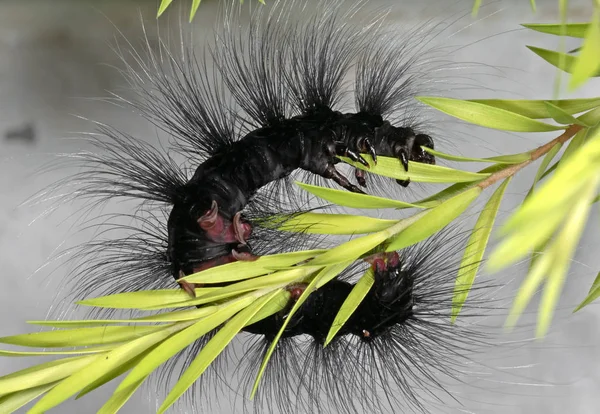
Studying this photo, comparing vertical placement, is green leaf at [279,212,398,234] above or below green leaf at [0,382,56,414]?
above

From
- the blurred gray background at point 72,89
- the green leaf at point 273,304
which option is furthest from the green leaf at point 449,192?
the blurred gray background at point 72,89

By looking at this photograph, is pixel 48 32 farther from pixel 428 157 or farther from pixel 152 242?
pixel 428 157

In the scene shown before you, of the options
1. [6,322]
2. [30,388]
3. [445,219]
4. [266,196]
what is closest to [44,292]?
[6,322]

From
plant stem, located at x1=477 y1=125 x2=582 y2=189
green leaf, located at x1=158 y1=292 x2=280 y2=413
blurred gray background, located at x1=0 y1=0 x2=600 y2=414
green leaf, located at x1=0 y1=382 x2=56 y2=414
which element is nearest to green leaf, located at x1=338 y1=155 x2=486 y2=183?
plant stem, located at x1=477 y1=125 x2=582 y2=189

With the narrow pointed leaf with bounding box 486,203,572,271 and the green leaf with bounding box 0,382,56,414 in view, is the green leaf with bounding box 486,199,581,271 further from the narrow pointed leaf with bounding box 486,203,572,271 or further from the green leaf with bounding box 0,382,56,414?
the green leaf with bounding box 0,382,56,414

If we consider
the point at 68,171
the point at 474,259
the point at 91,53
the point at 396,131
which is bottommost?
the point at 474,259

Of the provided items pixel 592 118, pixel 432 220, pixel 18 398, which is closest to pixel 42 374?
pixel 18 398
